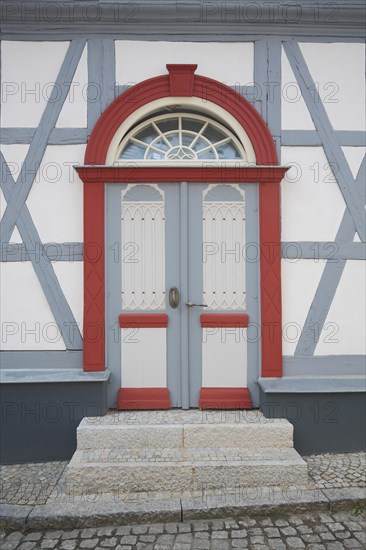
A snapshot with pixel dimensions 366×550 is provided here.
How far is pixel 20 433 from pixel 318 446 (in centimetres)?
292

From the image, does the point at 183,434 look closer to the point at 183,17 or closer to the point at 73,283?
the point at 73,283

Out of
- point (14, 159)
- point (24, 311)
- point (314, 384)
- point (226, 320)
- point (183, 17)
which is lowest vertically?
point (314, 384)

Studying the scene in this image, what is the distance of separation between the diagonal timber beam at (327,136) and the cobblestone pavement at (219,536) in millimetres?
2637

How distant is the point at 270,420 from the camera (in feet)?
12.9

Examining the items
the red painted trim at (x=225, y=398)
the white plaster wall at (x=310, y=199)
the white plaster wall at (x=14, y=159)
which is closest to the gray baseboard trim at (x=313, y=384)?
the red painted trim at (x=225, y=398)

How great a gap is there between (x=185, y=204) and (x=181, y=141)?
70 centimetres

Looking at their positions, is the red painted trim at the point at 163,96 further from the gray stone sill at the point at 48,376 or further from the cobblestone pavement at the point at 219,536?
the cobblestone pavement at the point at 219,536

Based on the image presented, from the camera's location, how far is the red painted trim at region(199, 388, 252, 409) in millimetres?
4160

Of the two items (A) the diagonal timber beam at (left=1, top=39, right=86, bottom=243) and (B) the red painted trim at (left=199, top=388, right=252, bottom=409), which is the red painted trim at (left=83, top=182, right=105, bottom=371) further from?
(B) the red painted trim at (left=199, top=388, right=252, bottom=409)

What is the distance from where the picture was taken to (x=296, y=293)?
4219 mm

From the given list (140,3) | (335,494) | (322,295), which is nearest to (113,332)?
(322,295)

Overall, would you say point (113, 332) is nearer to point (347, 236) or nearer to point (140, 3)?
point (347, 236)

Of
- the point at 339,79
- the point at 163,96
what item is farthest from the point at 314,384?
the point at 163,96

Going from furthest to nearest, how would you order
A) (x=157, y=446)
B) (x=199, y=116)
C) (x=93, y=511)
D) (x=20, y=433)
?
1. (x=199, y=116)
2. (x=20, y=433)
3. (x=157, y=446)
4. (x=93, y=511)
